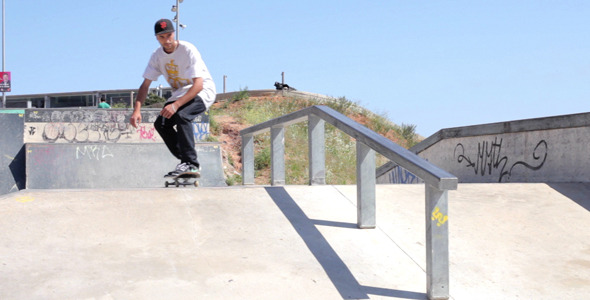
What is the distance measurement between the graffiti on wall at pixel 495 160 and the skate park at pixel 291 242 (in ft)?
2.10

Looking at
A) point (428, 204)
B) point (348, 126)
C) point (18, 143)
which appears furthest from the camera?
point (18, 143)

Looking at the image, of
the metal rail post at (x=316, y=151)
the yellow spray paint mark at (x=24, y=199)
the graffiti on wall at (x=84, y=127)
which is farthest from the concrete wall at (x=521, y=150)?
the graffiti on wall at (x=84, y=127)

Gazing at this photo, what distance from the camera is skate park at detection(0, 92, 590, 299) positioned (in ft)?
11.2

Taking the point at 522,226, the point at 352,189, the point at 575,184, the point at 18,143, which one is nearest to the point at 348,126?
the point at 352,189

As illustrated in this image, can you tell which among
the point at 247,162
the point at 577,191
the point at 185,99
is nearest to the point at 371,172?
the point at 185,99

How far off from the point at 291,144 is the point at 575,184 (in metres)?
17.7

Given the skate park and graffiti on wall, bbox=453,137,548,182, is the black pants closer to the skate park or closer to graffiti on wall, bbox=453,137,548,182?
the skate park

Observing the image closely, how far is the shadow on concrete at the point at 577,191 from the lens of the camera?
5.62 meters

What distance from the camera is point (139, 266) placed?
3.62m

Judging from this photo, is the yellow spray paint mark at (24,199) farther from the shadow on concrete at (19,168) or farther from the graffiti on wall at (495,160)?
the shadow on concrete at (19,168)

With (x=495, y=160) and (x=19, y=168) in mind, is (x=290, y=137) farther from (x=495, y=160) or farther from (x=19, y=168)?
(x=495, y=160)

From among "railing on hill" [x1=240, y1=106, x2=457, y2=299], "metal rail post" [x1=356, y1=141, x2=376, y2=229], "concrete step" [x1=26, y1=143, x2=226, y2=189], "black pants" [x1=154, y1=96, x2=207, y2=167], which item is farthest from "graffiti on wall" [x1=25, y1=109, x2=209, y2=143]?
"metal rail post" [x1=356, y1=141, x2=376, y2=229]

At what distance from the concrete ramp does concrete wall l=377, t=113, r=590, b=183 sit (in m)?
1.49

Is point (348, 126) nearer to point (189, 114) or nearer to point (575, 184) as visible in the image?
point (189, 114)
